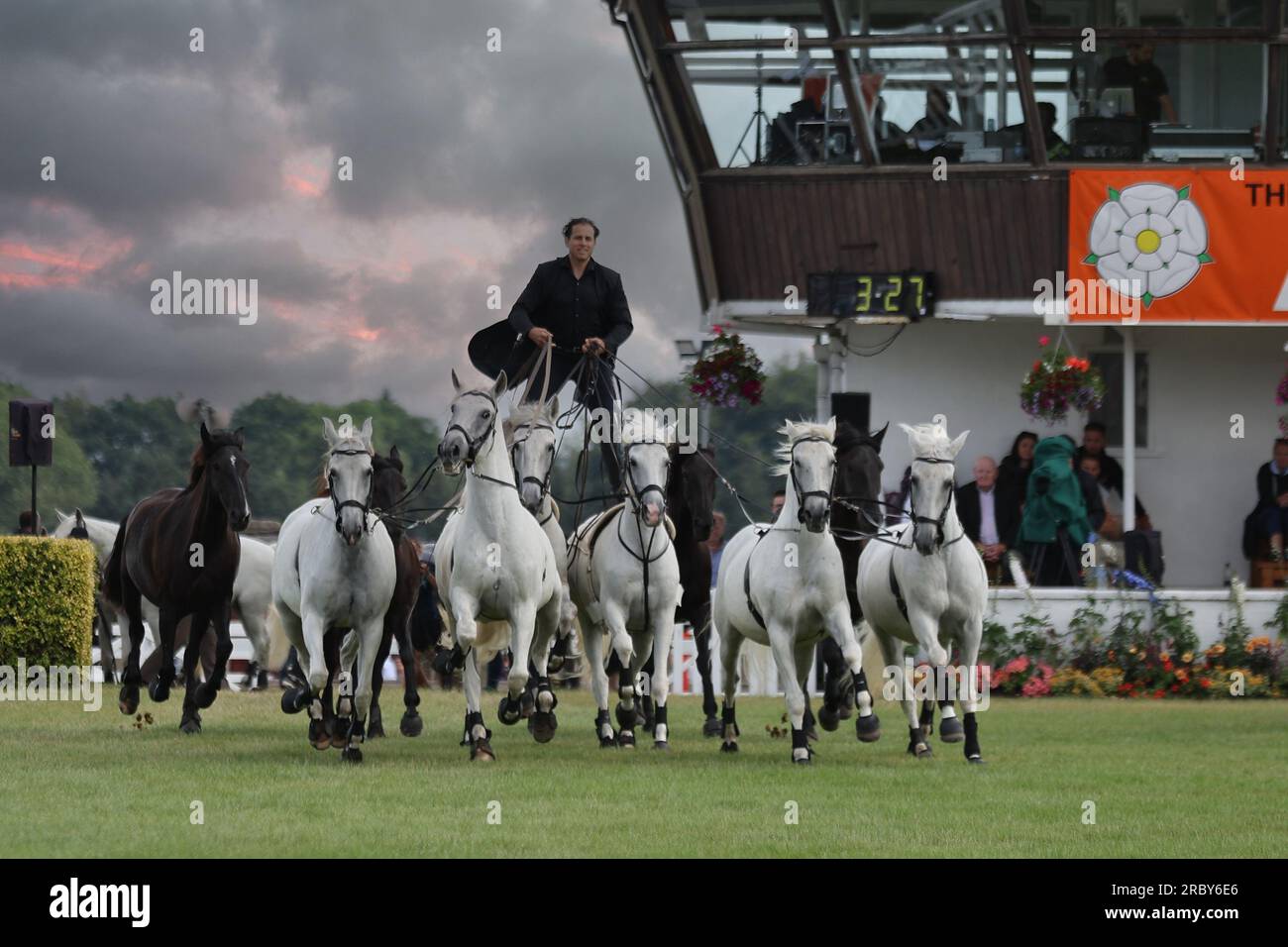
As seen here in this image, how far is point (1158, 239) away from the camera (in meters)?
23.6

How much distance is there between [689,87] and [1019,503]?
6.34 meters

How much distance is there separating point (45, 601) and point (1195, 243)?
540 inches

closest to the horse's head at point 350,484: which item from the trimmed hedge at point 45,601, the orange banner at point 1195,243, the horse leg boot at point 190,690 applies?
the horse leg boot at point 190,690

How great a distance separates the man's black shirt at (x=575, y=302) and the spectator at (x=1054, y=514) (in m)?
8.47

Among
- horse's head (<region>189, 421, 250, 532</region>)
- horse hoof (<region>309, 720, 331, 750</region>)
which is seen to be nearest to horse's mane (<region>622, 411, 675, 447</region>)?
horse's head (<region>189, 421, 250, 532</region>)

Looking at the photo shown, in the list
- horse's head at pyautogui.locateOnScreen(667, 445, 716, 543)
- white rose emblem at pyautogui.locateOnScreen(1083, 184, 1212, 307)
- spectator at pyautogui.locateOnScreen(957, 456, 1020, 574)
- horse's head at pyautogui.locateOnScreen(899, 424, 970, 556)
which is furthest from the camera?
white rose emblem at pyautogui.locateOnScreen(1083, 184, 1212, 307)

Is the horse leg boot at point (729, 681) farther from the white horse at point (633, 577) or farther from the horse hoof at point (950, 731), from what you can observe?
the horse hoof at point (950, 731)

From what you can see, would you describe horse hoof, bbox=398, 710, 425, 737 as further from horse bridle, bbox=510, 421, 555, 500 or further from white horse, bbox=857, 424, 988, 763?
white horse, bbox=857, 424, 988, 763

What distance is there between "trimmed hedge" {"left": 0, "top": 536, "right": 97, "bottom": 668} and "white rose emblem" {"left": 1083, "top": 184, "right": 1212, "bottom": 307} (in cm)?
1245

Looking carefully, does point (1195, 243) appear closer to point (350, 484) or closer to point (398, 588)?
point (398, 588)

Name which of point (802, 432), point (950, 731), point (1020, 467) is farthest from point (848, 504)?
point (1020, 467)

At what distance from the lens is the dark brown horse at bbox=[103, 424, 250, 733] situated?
14781mm

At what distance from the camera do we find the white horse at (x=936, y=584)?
13.8 metres

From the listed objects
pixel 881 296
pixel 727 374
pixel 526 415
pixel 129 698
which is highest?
pixel 881 296
